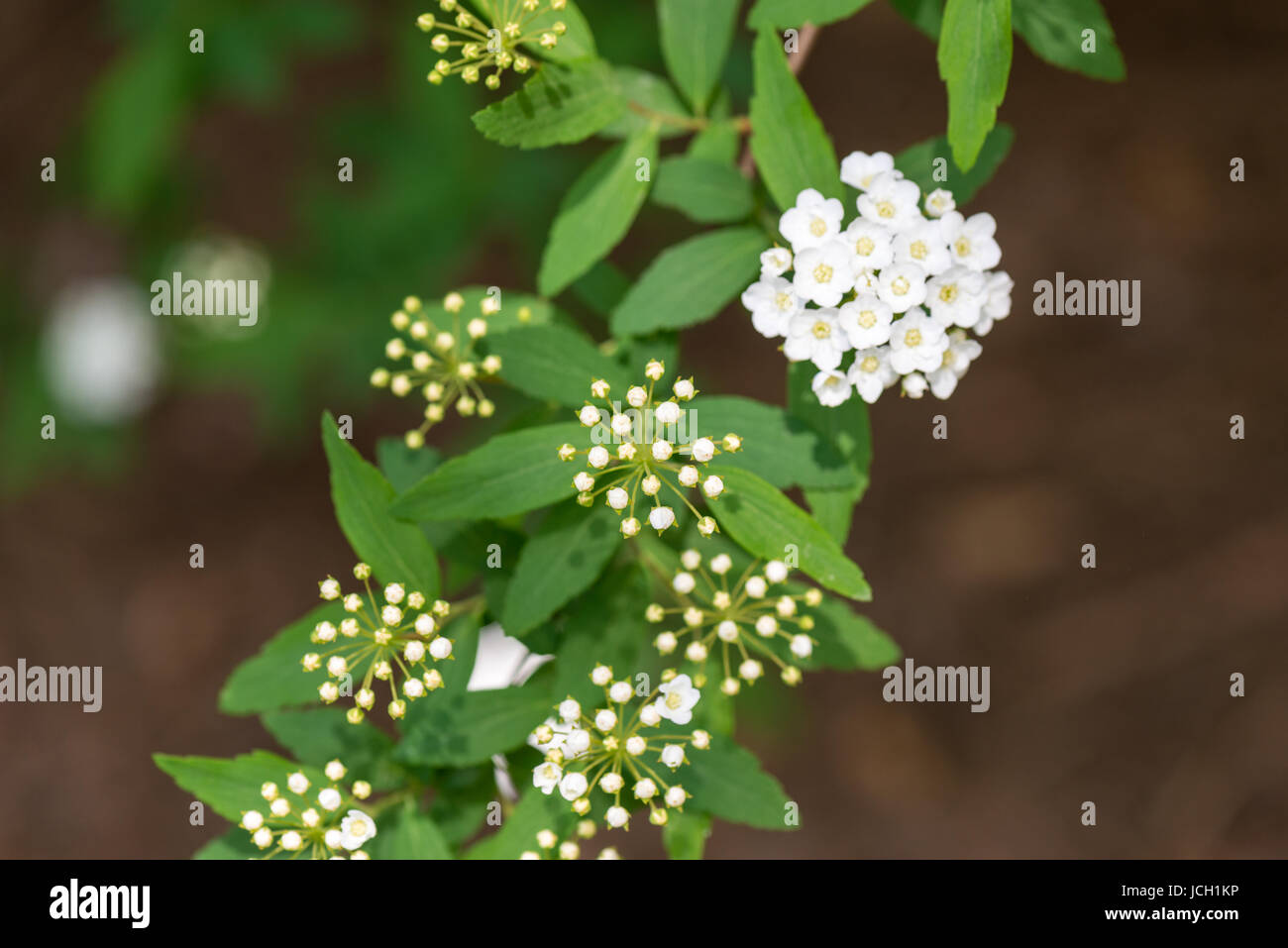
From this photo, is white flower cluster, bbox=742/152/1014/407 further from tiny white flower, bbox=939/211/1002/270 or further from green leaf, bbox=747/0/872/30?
green leaf, bbox=747/0/872/30

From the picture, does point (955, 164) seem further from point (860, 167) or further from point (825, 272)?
point (825, 272)

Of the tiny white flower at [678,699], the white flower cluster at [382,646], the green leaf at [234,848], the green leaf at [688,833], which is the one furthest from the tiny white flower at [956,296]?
the green leaf at [234,848]

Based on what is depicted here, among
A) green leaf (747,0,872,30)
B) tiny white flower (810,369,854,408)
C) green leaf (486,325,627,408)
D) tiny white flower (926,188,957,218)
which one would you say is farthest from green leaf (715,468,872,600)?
green leaf (747,0,872,30)

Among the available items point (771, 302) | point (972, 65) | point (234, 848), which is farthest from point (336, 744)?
A: point (972, 65)

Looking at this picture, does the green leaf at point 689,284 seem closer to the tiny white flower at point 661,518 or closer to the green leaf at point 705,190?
the green leaf at point 705,190

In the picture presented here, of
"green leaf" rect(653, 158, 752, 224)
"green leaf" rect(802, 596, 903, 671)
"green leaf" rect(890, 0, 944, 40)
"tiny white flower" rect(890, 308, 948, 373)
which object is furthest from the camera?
"green leaf" rect(802, 596, 903, 671)
